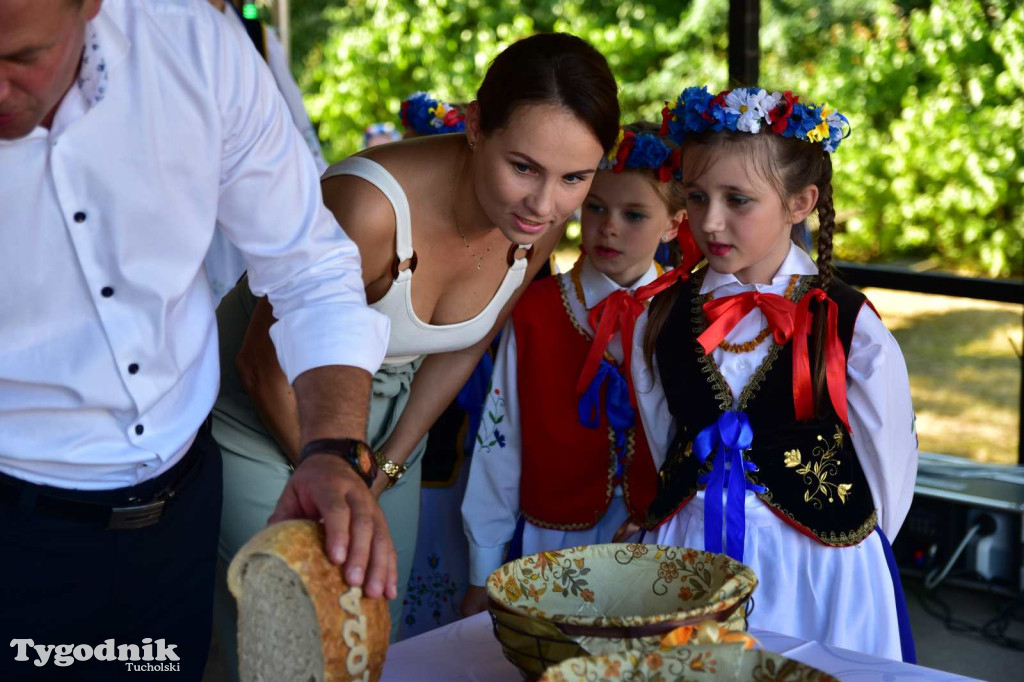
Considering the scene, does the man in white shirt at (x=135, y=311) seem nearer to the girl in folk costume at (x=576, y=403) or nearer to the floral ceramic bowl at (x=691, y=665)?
the floral ceramic bowl at (x=691, y=665)

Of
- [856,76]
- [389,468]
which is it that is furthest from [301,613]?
[856,76]

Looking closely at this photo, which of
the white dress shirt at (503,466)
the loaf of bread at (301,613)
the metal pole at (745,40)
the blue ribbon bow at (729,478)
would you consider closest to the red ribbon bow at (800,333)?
the blue ribbon bow at (729,478)

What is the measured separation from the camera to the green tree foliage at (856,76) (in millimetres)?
7355

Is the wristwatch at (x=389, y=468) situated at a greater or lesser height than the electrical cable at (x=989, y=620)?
greater

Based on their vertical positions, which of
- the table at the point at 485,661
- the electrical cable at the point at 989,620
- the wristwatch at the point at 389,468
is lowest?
the electrical cable at the point at 989,620

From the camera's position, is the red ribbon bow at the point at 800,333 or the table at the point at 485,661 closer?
the table at the point at 485,661

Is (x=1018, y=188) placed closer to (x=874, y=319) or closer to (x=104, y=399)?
(x=874, y=319)

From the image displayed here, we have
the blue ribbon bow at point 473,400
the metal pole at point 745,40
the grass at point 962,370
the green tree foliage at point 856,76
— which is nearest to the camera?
the blue ribbon bow at point 473,400

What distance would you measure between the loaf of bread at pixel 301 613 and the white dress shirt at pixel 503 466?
4.62ft

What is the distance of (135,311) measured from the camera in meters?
1.38

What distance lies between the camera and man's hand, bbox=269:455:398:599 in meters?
1.09

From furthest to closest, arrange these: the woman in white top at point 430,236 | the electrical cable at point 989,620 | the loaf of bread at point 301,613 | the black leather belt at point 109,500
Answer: the electrical cable at point 989,620
the woman in white top at point 430,236
the black leather belt at point 109,500
the loaf of bread at point 301,613

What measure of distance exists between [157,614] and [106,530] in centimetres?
17

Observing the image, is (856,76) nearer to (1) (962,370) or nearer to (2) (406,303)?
(1) (962,370)
